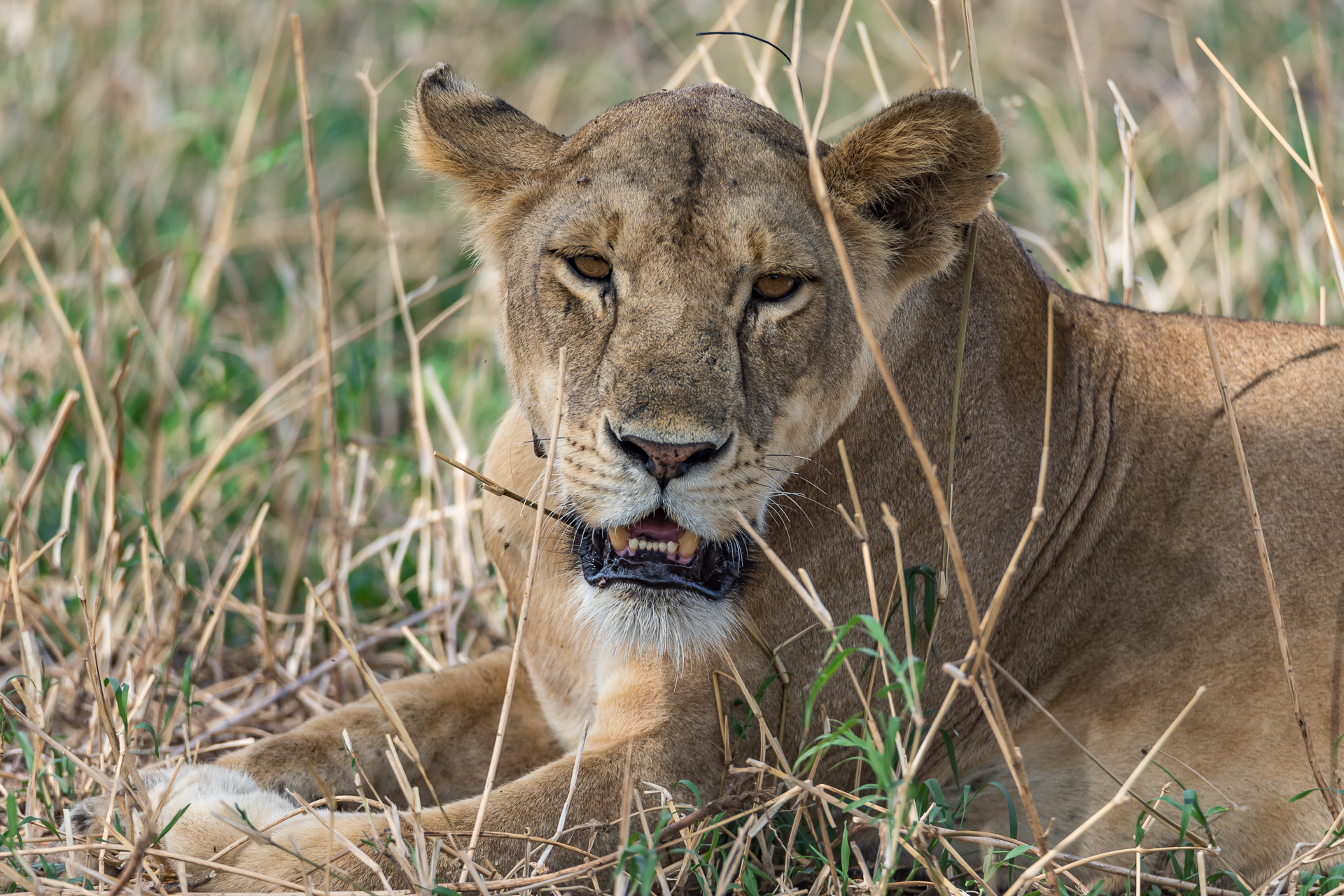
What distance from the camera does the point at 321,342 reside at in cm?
395

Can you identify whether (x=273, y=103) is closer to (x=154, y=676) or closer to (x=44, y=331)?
(x=44, y=331)

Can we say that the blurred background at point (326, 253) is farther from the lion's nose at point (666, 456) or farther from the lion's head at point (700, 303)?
the lion's nose at point (666, 456)

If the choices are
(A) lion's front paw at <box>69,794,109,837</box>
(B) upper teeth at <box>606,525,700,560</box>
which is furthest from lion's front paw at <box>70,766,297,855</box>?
(B) upper teeth at <box>606,525,700,560</box>

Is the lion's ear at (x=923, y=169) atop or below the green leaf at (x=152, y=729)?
atop

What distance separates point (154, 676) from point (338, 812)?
2.67 feet

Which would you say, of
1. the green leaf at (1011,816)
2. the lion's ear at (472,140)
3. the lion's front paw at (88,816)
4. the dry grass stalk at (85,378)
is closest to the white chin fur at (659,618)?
the green leaf at (1011,816)

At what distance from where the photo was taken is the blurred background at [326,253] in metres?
4.14

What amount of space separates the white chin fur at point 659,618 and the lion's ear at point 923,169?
90 cm

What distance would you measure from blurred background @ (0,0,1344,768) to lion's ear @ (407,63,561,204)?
0.52ft

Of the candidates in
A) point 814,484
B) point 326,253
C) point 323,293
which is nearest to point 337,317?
point 326,253

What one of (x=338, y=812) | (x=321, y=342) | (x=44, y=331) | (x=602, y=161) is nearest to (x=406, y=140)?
(x=602, y=161)

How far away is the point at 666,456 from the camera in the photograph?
2551 millimetres

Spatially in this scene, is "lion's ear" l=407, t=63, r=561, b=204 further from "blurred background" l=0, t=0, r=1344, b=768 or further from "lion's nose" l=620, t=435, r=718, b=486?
"lion's nose" l=620, t=435, r=718, b=486

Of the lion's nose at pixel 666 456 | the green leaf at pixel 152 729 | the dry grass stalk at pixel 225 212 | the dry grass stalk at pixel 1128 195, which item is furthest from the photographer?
the dry grass stalk at pixel 225 212
